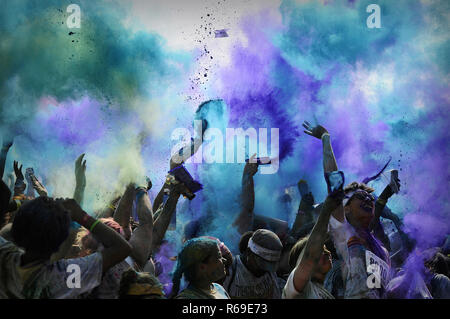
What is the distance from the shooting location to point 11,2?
5.52m

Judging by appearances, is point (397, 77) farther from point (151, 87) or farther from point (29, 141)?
point (29, 141)

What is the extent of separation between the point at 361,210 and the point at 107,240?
178 centimetres

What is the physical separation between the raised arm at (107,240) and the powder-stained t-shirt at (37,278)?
0.48 ft

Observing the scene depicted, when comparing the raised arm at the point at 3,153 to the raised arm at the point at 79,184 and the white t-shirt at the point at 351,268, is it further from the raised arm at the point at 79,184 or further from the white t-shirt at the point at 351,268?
the white t-shirt at the point at 351,268

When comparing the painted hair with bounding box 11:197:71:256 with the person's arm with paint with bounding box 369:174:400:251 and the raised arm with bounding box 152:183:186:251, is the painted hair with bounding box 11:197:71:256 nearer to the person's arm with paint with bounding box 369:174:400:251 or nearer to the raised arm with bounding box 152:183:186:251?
the raised arm with bounding box 152:183:186:251

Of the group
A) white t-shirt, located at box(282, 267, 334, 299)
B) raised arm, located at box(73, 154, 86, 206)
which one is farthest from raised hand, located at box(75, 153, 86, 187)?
white t-shirt, located at box(282, 267, 334, 299)

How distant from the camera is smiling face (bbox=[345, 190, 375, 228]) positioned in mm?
3186

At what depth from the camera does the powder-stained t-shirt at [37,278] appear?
2.42m

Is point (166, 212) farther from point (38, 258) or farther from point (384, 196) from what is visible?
point (384, 196)

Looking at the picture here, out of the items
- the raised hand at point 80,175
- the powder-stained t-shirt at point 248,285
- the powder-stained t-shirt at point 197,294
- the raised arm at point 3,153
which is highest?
the raised arm at point 3,153

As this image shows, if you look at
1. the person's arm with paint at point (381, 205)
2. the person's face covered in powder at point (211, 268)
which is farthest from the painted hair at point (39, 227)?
the person's arm with paint at point (381, 205)

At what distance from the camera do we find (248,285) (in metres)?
3.48
